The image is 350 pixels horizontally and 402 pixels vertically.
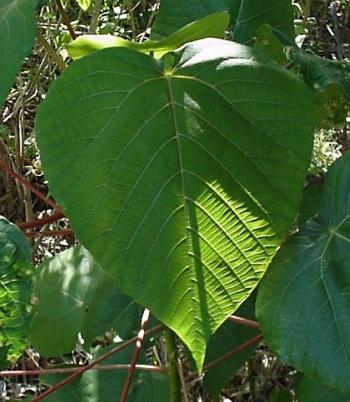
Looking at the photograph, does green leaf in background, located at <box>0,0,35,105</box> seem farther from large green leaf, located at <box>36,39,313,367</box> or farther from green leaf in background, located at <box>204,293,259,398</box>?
green leaf in background, located at <box>204,293,259,398</box>

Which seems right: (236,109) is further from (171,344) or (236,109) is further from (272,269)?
(171,344)

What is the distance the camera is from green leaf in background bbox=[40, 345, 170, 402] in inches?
48.1

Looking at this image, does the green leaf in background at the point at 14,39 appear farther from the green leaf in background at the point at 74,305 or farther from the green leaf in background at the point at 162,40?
Result: the green leaf in background at the point at 74,305

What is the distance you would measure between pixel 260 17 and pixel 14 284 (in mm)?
494

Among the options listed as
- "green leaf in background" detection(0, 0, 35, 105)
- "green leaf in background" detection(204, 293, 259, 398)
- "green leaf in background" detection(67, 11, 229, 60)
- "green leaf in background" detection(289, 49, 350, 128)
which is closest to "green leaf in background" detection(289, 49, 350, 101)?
"green leaf in background" detection(289, 49, 350, 128)

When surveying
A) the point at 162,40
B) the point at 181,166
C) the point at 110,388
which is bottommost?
the point at 110,388

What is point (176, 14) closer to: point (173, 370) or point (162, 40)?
point (162, 40)

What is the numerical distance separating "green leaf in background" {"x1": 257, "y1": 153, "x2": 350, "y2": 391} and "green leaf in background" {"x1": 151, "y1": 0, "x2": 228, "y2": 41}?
30 centimetres

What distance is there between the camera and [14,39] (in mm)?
878

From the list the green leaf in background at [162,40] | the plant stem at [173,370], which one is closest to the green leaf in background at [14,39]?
the green leaf in background at [162,40]

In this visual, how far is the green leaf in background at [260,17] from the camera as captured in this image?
1.14 metres

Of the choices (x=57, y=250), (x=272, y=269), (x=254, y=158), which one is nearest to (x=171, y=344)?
(x=272, y=269)

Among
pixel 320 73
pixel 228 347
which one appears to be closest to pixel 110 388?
pixel 228 347

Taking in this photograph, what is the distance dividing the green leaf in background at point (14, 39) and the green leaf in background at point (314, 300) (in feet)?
1.09
